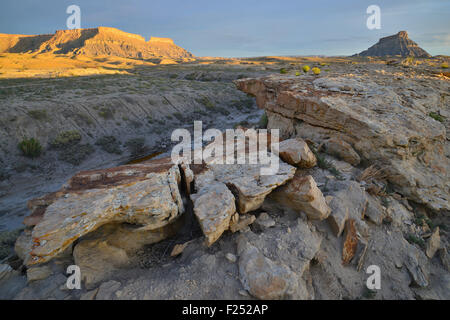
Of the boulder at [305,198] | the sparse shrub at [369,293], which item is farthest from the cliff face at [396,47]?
the sparse shrub at [369,293]

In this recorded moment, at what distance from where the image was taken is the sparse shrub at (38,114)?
52.6 ft

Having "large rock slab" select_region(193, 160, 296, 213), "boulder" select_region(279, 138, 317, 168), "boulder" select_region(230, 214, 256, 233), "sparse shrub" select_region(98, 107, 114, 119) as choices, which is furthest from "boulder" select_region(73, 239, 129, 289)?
"sparse shrub" select_region(98, 107, 114, 119)

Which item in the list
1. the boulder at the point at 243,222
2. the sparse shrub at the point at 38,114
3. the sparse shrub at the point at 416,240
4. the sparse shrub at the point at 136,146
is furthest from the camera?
the sparse shrub at the point at 38,114

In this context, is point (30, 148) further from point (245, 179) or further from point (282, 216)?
point (282, 216)

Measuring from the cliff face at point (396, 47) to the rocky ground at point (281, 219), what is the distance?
139935 mm

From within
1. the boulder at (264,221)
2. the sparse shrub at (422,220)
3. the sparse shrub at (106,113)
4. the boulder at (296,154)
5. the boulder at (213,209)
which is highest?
the sparse shrub at (106,113)

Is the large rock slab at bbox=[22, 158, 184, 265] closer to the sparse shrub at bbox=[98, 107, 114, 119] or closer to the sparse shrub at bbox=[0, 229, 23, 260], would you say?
Answer: the sparse shrub at bbox=[0, 229, 23, 260]

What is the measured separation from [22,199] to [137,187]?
9.16 metres

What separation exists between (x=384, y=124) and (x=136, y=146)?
15406 millimetres

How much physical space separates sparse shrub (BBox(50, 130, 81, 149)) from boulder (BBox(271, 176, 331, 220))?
619 inches

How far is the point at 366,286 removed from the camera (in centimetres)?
468

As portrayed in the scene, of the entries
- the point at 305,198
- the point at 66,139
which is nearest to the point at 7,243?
the point at 305,198

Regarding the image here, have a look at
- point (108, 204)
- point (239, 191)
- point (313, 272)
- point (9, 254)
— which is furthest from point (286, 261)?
point (9, 254)

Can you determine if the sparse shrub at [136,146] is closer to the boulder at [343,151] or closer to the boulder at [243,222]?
the boulder at [243,222]
